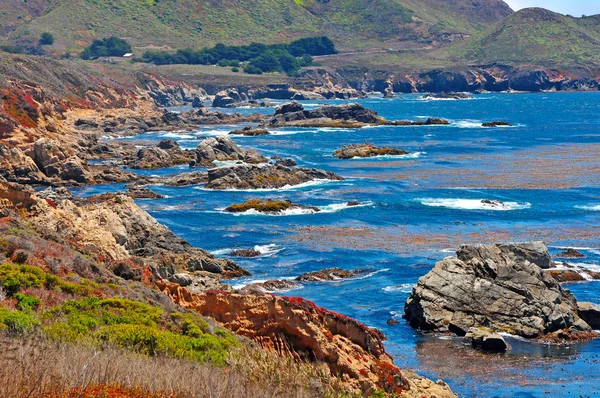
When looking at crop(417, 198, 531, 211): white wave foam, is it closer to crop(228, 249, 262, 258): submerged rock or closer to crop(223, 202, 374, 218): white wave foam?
crop(223, 202, 374, 218): white wave foam

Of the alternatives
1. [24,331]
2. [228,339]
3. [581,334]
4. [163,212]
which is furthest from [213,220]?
[24,331]

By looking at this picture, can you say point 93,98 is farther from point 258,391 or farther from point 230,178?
point 258,391

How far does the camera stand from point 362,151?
11000cm

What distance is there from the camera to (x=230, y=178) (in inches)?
3310

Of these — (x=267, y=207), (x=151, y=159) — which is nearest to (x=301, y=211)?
(x=267, y=207)

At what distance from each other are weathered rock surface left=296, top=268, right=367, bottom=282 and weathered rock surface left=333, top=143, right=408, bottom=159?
56797mm

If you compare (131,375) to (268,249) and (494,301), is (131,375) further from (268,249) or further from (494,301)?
(268,249)

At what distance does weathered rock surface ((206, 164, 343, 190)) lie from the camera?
3278 inches

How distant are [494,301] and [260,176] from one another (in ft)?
151

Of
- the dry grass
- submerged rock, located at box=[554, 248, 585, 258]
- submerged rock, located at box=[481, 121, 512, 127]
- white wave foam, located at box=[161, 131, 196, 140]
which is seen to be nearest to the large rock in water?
submerged rock, located at box=[554, 248, 585, 258]

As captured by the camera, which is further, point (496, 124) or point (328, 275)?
point (496, 124)

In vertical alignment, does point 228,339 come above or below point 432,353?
above

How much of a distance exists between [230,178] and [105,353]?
65503 mm

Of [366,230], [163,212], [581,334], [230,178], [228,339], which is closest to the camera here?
[228,339]
